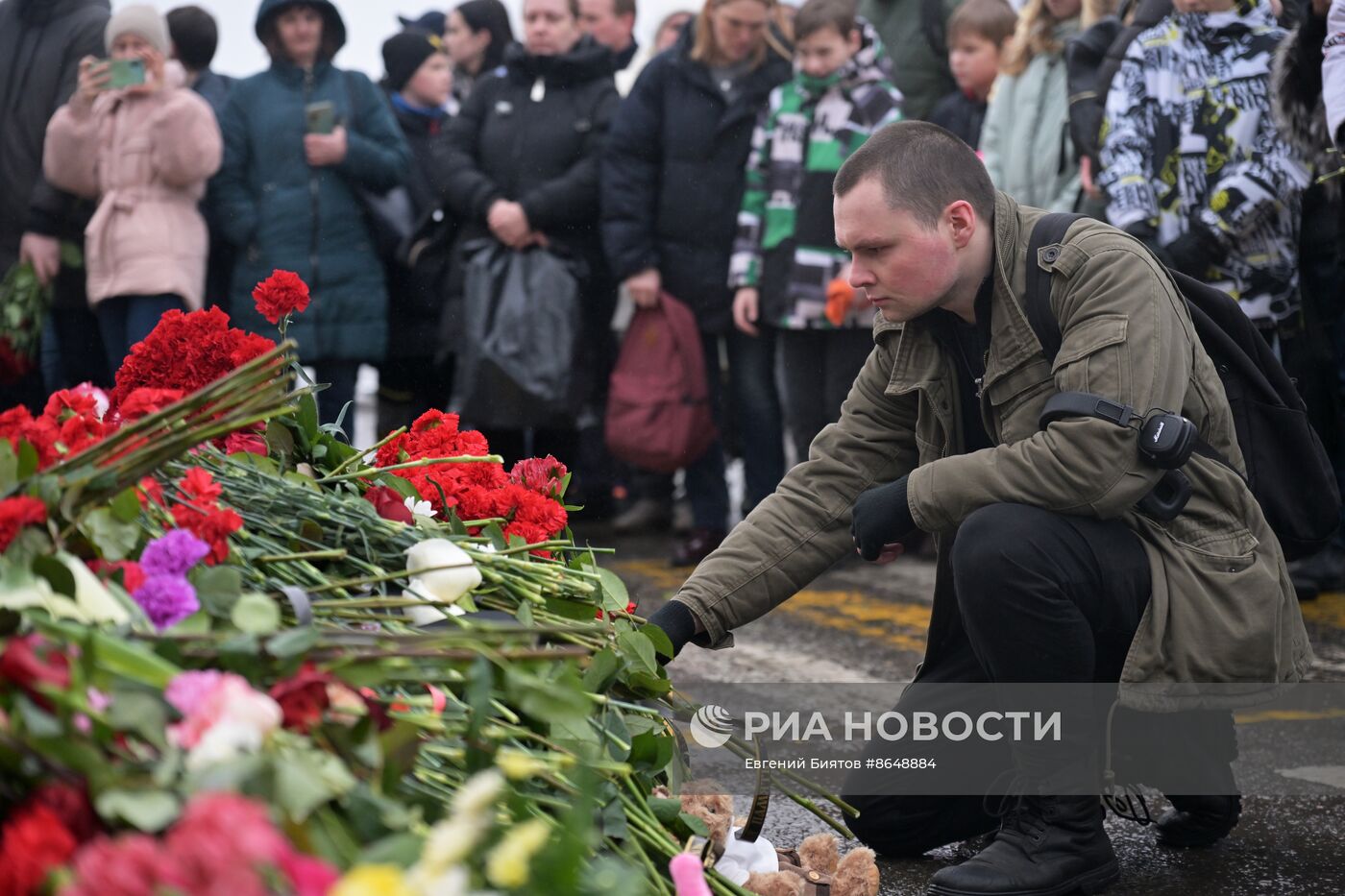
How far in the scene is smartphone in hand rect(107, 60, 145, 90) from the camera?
6.10 meters

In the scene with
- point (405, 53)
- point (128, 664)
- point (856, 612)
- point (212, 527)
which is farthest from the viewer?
point (405, 53)

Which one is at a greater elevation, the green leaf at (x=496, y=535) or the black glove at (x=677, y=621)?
the green leaf at (x=496, y=535)

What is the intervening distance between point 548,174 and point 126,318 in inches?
67.0

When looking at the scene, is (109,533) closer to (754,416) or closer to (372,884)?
(372,884)

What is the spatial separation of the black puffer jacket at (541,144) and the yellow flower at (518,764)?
5.01m

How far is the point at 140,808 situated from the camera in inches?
48.8

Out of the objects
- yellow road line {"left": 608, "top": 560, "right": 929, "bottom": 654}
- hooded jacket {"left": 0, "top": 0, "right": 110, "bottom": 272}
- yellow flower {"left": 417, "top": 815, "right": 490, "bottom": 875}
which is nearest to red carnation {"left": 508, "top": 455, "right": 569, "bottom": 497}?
yellow flower {"left": 417, "top": 815, "right": 490, "bottom": 875}

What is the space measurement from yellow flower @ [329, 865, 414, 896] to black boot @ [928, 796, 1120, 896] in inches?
72.5

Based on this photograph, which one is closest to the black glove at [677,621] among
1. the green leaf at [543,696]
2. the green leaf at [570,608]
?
the green leaf at [570,608]

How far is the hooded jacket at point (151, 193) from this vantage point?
6.07 meters

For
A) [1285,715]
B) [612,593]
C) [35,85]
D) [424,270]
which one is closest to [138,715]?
[612,593]

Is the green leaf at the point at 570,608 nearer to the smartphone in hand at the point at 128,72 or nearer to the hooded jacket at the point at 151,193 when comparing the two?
the hooded jacket at the point at 151,193

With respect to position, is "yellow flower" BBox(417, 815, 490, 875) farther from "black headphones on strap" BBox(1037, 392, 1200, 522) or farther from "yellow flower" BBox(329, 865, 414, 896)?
"black headphones on strap" BBox(1037, 392, 1200, 522)

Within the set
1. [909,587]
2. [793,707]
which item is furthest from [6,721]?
[909,587]
